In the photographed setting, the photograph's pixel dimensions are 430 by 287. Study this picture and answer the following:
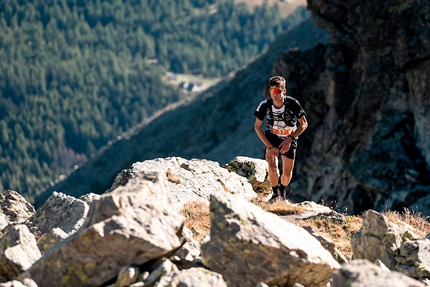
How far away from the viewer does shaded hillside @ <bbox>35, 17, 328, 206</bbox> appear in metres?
149

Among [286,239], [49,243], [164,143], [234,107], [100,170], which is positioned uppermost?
[286,239]

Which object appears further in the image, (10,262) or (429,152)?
(429,152)

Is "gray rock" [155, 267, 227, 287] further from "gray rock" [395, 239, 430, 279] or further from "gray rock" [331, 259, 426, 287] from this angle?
"gray rock" [395, 239, 430, 279]

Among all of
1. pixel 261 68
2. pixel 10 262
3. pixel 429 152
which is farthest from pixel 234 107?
pixel 10 262

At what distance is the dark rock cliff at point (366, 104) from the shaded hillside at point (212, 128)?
53000 mm

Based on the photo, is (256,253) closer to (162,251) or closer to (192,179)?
(162,251)

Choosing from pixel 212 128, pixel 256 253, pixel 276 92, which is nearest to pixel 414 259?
pixel 256 253

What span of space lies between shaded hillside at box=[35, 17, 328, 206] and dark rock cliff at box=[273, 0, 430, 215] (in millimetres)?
53000

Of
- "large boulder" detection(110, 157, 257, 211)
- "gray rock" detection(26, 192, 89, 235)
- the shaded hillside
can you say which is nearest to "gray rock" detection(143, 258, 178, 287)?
"gray rock" detection(26, 192, 89, 235)

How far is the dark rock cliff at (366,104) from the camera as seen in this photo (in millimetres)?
52844

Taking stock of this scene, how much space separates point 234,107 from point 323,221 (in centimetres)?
14208

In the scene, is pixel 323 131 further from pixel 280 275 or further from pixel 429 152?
pixel 280 275

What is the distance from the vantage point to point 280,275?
11.7 meters

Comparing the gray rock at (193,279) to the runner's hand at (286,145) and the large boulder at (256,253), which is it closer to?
the large boulder at (256,253)
